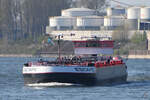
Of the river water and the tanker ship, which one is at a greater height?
Answer: the tanker ship

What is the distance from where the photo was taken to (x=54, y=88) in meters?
71.8

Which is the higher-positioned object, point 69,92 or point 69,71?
point 69,71

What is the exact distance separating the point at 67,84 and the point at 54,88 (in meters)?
3.00

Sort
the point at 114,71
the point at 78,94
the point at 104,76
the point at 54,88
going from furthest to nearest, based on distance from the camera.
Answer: the point at 114,71 → the point at 104,76 → the point at 54,88 → the point at 78,94

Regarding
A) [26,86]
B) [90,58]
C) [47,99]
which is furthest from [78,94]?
[90,58]

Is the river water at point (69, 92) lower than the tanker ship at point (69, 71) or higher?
lower

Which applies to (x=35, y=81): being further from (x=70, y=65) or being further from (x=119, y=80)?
(x=119, y=80)

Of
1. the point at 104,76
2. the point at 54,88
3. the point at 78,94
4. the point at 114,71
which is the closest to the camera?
the point at 78,94

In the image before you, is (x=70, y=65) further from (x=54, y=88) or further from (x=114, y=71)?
(x=114, y=71)

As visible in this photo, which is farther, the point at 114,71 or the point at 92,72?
the point at 114,71

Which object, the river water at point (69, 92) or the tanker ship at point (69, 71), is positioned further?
the tanker ship at point (69, 71)

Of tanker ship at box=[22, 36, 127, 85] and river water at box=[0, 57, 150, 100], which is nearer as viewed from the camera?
river water at box=[0, 57, 150, 100]

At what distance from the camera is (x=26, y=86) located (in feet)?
245

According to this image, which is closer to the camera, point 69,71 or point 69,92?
point 69,92
